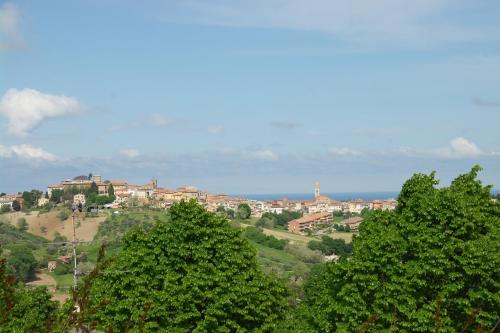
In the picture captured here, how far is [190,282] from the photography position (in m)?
26.1

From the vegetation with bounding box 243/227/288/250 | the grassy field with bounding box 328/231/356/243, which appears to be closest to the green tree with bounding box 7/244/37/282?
the vegetation with bounding box 243/227/288/250

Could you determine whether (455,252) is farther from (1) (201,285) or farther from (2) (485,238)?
(1) (201,285)

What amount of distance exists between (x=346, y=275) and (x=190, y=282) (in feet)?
22.9

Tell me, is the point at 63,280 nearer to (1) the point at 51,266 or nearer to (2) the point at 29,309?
(1) the point at 51,266

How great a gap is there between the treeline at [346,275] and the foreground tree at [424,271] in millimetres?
46

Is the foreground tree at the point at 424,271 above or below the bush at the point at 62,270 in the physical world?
above

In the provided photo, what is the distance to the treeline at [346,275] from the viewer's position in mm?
22953

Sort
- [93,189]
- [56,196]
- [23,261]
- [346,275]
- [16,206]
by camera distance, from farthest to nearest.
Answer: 1. [93,189]
2. [56,196]
3. [16,206]
4. [23,261]
5. [346,275]

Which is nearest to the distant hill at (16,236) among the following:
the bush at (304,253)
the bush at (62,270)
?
the bush at (62,270)

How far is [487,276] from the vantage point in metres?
22.7

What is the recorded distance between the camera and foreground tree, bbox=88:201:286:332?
25.9 meters

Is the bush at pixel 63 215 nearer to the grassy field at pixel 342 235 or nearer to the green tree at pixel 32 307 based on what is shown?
the grassy field at pixel 342 235

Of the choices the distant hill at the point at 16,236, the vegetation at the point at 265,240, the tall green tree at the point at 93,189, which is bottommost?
the vegetation at the point at 265,240

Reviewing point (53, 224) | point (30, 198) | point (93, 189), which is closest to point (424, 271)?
point (53, 224)
